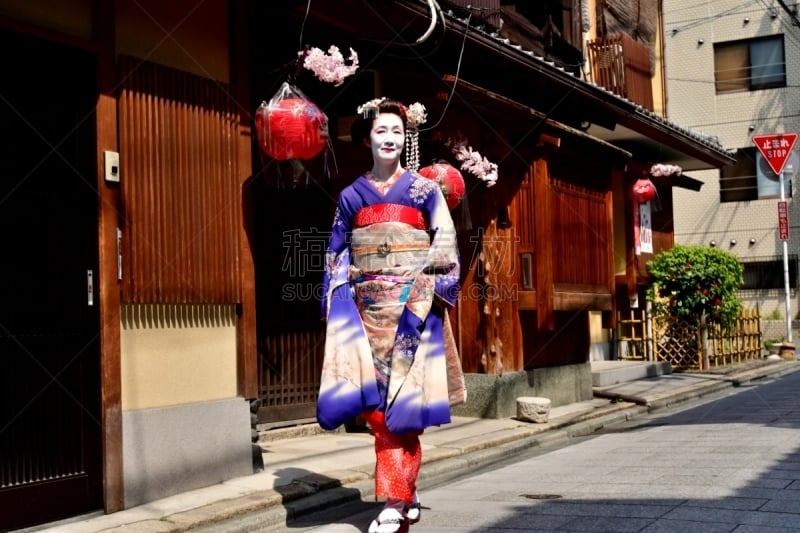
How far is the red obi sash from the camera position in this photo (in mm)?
6129

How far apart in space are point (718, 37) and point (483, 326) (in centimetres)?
2604

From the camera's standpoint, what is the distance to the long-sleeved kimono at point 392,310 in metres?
5.95

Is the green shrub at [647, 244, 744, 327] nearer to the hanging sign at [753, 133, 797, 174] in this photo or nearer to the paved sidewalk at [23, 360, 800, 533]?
the paved sidewalk at [23, 360, 800, 533]

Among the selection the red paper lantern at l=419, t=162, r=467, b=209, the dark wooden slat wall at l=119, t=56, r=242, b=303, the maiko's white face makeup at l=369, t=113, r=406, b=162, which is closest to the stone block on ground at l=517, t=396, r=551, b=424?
the red paper lantern at l=419, t=162, r=467, b=209

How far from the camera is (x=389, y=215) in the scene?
6125 millimetres

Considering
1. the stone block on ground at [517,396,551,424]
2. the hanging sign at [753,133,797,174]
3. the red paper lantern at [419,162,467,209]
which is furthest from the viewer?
the hanging sign at [753,133,797,174]

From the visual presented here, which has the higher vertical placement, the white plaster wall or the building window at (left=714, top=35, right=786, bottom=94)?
the building window at (left=714, top=35, right=786, bottom=94)

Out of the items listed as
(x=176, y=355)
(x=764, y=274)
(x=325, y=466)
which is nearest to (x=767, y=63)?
(x=764, y=274)

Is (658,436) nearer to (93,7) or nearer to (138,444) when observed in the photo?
(138,444)

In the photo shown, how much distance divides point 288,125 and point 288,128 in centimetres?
3

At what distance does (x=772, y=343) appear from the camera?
80.5ft

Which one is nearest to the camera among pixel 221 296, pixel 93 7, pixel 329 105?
pixel 93 7

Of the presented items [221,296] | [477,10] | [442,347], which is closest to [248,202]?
[221,296]

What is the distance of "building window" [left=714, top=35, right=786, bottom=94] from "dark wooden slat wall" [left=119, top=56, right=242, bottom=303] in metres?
29.6
